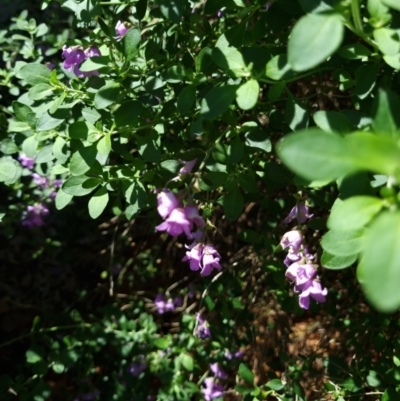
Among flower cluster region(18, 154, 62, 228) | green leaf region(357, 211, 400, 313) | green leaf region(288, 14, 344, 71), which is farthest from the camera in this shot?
flower cluster region(18, 154, 62, 228)

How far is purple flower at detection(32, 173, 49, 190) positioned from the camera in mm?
2439

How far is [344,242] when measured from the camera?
1065 millimetres

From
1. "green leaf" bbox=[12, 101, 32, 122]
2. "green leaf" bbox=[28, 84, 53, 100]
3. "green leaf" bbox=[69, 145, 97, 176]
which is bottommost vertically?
"green leaf" bbox=[12, 101, 32, 122]

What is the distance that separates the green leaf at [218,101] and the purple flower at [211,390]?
149cm

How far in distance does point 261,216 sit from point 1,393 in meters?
1.24

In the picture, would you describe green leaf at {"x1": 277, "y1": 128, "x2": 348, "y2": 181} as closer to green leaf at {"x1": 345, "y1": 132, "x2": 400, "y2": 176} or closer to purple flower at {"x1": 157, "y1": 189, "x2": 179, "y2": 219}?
green leaf at {"x1": 345, "y1": 132, "x2": 400, "y2": 176}

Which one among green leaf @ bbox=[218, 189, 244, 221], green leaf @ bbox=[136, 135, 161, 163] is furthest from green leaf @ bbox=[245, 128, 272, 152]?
green leaf @ bbox=[136, 135, 161, 163]

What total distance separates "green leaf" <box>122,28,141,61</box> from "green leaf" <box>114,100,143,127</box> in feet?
0.38

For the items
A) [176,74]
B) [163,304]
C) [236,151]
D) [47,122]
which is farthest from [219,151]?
[163,304]

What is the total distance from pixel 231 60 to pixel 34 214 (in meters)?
1.51

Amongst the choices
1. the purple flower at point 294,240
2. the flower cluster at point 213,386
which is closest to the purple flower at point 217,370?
the flower cluster at point 213,386

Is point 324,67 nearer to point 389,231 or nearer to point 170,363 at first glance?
point 389,231

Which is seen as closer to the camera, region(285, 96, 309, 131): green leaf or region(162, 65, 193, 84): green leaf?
region(285, 96, 309, 131): green leaf

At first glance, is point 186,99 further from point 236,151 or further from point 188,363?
point 188,363
